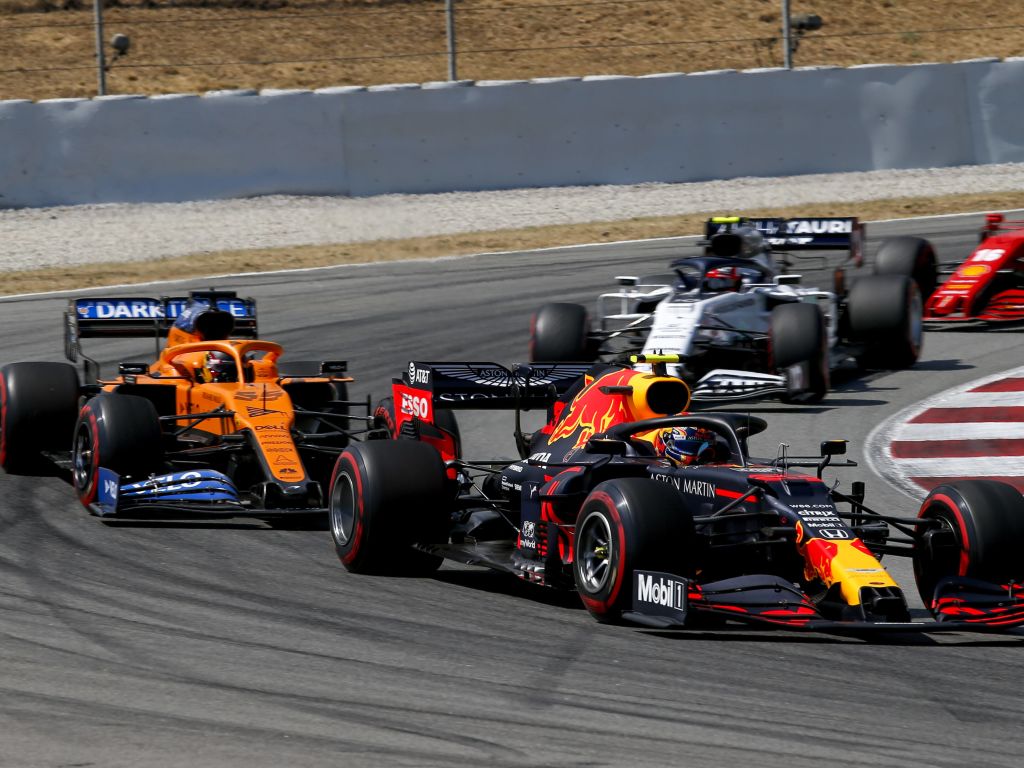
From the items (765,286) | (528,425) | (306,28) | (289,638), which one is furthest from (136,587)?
(306,28)

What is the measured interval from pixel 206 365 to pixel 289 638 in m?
4.94

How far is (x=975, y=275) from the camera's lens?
62.7 ft

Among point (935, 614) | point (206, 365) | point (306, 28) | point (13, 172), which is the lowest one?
point (935, 614)

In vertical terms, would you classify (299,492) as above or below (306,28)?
below

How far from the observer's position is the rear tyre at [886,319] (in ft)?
55.7

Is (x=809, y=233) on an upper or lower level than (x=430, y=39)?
lower

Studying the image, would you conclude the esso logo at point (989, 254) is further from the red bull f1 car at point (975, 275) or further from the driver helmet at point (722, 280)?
the driver helmet at point (722, 280)

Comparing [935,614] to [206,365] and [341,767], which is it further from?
[206,365]

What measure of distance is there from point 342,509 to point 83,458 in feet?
8.47

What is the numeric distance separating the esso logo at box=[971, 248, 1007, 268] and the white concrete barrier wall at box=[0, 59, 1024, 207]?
764 centimetres

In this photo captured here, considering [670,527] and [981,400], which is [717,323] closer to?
[981,400]

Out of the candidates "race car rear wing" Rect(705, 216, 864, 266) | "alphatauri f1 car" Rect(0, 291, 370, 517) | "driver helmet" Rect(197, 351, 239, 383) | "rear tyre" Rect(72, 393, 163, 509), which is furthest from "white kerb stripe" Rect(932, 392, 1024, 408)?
"rear tyre" Rect(72, 393, 163, 509)

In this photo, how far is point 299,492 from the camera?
11055 mm

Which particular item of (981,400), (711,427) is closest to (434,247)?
(981,400)
